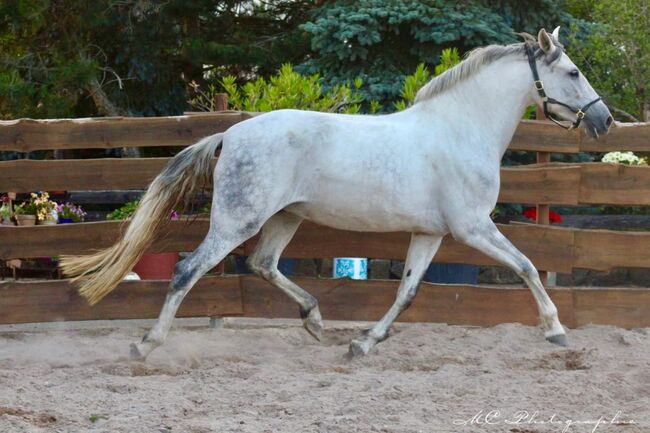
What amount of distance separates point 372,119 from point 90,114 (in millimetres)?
8245

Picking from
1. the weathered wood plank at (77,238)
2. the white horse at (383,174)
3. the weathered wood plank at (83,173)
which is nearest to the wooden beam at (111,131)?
the weathered wood plank at (83,173)

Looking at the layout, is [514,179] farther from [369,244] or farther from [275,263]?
[275,263]

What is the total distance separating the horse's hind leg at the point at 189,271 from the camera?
5359mm

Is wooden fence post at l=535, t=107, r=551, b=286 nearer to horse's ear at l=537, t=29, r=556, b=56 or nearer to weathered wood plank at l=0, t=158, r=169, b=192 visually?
horse's ear at l=537, t=29, r=556, b=56

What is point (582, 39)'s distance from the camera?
11.3m

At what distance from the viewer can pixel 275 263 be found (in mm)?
5895

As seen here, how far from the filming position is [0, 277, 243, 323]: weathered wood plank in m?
6.25

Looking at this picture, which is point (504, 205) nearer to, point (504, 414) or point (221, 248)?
point (221, 248)

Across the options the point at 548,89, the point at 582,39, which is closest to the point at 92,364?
the point at 548,89

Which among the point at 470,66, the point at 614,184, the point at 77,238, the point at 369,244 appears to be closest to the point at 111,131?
the point at 77,238

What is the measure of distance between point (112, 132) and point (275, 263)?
140 centimetres

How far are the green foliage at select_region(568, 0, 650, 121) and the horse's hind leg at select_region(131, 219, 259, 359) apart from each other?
6.28 metres

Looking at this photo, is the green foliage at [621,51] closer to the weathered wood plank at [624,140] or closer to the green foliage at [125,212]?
the weathered wood plank at [624,140]

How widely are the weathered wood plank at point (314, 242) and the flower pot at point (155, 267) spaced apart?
159 cm
